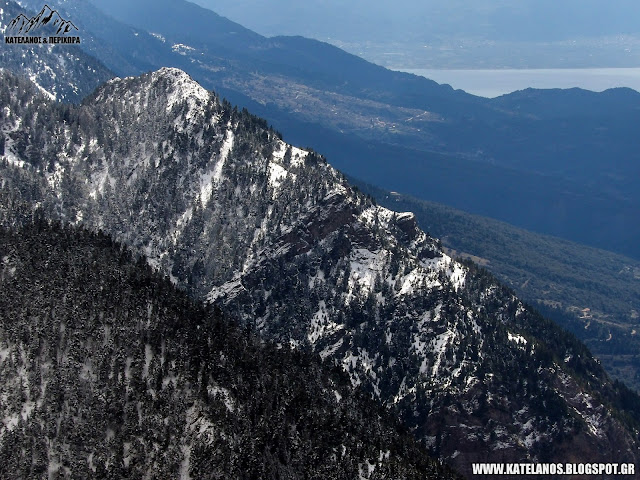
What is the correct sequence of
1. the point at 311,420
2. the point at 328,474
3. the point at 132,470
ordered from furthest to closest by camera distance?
the point at 311,420 → the point at 328,474 → the point at 132,470

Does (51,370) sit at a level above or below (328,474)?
above

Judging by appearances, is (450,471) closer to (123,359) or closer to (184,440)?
(184,440)

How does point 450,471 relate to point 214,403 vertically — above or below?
below

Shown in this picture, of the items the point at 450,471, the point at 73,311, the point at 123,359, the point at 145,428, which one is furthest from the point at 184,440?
the point at 450,471

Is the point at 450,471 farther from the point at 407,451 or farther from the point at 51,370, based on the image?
the point at 51,370

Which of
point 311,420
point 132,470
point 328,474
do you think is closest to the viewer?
point 132,470

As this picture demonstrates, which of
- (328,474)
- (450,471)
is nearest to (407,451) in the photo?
(450,471)

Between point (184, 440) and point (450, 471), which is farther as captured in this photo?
point (450, 471)

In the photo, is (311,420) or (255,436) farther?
(311,420)
